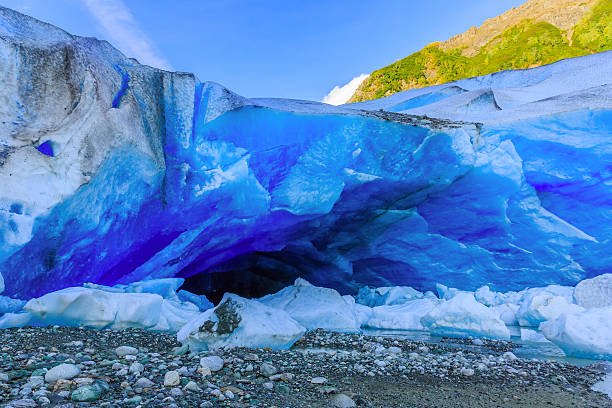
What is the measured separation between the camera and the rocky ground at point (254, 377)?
6.95 ft

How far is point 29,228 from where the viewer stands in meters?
4.48

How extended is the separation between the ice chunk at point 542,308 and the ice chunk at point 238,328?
5.47 metres

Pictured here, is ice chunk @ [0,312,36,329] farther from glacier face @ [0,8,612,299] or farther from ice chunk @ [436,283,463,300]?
Answer: ice chunk @ [436,283,463,300]

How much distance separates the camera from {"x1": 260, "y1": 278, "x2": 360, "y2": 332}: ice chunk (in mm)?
7191

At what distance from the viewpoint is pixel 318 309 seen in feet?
24.3

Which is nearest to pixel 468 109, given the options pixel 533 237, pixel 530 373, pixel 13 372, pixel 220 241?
pixel 533 237

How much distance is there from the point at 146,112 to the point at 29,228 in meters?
2.31

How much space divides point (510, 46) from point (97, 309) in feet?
87.7

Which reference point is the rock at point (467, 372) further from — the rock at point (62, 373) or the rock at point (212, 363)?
the rock at point (62, 373)

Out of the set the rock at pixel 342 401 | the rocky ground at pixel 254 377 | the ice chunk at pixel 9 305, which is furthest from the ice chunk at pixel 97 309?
the rock at pixel 342 401

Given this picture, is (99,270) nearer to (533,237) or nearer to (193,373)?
(193,373)

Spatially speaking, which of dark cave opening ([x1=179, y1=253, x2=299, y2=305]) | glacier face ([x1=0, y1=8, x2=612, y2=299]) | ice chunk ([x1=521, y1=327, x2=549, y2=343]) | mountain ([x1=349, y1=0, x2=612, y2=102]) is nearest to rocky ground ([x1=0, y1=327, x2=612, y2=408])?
glacier face ([x1=0, y1=8, x2=612, y2=299])

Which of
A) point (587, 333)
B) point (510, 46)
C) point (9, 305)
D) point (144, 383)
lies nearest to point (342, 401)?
point (144, 383)

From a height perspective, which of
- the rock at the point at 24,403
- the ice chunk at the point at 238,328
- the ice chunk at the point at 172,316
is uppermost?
the rock at the point at 24,403
